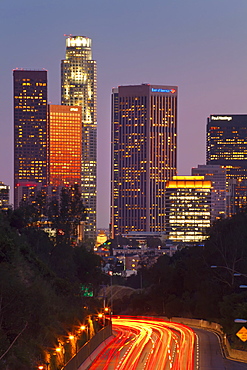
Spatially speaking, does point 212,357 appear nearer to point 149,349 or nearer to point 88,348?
point 149,349

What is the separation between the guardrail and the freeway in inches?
32.7

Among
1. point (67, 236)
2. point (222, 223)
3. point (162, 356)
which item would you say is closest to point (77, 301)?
point (162, 356)

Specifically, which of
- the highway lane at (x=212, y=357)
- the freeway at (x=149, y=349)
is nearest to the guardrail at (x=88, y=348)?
the freeway at (x=149, y=349)

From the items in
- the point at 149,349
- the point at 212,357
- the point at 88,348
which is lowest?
the point at 149,349

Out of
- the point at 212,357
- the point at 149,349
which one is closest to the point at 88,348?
the point at 149,349

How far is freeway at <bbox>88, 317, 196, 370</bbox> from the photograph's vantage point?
6762 cm

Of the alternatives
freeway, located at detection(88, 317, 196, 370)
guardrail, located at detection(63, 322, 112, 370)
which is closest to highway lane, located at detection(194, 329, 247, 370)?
freeway, located at detection(88, 317, 196, 370)

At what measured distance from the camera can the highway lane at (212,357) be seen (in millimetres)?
67938

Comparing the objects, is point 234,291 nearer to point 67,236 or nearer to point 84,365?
point 84,365

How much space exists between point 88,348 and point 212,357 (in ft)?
31.0

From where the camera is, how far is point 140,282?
621 ft

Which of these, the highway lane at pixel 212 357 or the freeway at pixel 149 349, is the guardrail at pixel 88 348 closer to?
the freeway at pixel 149 349

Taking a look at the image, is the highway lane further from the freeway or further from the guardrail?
the guardrail

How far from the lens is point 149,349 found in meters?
78.1
